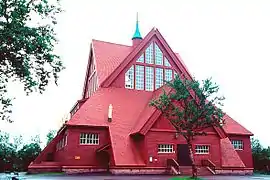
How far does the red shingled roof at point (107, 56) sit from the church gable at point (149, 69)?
2.20 metres

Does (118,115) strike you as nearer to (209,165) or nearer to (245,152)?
(209,165)

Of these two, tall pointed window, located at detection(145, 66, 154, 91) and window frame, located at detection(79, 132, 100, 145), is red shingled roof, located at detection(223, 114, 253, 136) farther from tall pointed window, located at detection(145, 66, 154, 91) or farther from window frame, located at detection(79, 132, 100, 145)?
window frame, located at detection(79, 132, 100, 145)

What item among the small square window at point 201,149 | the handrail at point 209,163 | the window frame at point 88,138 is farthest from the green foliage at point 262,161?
the window frame at point 88,138

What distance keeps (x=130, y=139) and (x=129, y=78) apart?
31.5ft

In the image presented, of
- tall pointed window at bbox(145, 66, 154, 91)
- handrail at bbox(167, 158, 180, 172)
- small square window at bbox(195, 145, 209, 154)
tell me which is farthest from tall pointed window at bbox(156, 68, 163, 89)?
handrail at bbox(167, 158, 180, 172)

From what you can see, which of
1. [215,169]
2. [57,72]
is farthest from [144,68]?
[57,72]

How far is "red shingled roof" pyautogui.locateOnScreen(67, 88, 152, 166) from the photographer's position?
27562 millimetres

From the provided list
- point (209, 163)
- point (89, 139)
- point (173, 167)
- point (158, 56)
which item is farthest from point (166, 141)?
point (158, 56)

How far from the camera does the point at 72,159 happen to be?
94.7 feet

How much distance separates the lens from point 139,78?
37.3 meters

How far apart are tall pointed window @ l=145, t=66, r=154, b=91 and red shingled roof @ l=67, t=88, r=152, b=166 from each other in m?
1.35

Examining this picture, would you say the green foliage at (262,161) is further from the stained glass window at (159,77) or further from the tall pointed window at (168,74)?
the stained glass window at (159,77)

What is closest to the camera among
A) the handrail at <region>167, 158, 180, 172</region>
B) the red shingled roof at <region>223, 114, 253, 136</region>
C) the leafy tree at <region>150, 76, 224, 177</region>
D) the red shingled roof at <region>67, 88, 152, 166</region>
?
the leafy tree at <region>150, 76, 224, 177</region>

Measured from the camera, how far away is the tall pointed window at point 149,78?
37438 mm
